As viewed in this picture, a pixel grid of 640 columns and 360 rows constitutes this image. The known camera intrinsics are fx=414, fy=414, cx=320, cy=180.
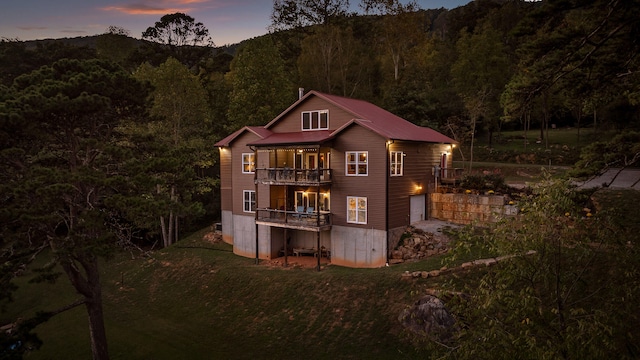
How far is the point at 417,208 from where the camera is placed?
2745 centimetres

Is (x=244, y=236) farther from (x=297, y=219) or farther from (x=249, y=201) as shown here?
(x=297, y=219)

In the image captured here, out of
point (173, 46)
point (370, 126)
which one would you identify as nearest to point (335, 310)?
point (370, 126)

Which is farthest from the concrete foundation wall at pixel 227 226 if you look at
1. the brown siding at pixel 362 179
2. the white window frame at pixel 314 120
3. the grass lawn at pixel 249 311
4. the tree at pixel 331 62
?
the tree at pixel 331 62

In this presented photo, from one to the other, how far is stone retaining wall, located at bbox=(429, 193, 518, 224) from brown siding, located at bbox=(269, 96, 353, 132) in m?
8.12

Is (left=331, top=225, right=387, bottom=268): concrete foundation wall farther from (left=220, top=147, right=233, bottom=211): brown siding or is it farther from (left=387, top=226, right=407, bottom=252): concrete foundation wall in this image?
(left=220, top=147, right=233, bottom=211): brown siding

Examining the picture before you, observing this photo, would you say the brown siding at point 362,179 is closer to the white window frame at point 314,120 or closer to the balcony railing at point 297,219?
the balcony railing at point 297,219

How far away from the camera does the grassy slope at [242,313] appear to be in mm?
18203

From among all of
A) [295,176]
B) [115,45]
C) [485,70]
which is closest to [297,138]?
[295,176]

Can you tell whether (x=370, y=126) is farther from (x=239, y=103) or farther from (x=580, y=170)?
(x=239, y=103)

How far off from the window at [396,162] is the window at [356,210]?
2.52 metres

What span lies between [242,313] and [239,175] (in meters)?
Result: 12.2

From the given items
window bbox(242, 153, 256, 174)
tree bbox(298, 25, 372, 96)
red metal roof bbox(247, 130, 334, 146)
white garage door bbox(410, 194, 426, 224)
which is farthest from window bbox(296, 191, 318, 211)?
tree bbox(298, 25, 372, 96)

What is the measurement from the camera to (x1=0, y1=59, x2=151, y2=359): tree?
14938 mm

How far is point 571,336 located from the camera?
738 centimetres
